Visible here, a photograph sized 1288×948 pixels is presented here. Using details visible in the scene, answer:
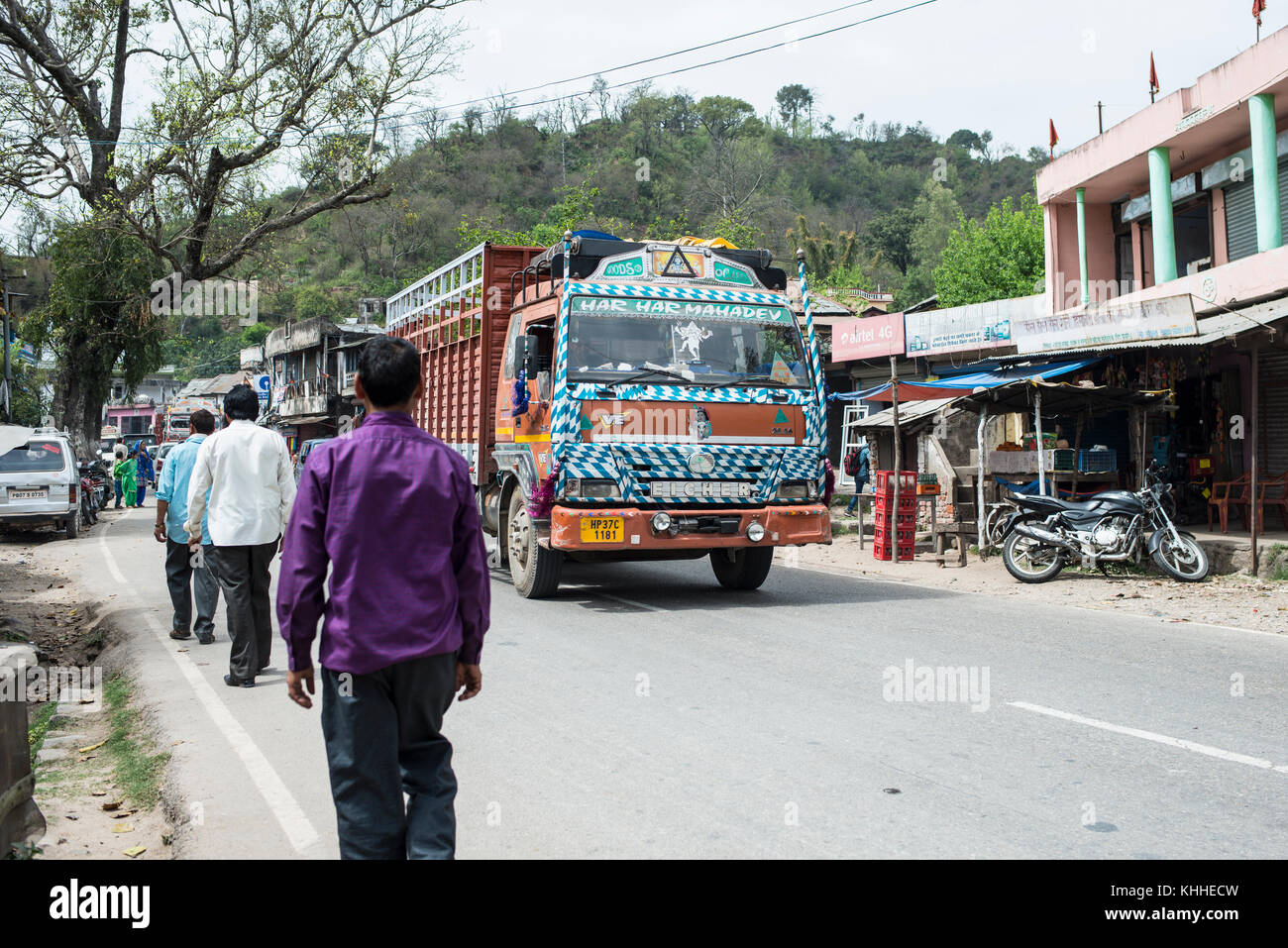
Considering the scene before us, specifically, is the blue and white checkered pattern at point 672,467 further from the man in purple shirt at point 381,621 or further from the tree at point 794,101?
the tree at point 794,101

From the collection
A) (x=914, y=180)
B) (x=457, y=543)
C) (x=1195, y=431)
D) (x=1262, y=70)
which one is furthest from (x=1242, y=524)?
(x=914, y=180)

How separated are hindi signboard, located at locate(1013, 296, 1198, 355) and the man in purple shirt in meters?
12.2

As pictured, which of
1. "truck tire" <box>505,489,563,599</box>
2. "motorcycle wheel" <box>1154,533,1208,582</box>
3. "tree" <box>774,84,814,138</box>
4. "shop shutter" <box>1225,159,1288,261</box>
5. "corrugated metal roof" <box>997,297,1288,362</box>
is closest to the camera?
"truck tire" <box>505,489,563,599</box>

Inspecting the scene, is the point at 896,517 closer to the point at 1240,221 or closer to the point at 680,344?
the point at 680,344

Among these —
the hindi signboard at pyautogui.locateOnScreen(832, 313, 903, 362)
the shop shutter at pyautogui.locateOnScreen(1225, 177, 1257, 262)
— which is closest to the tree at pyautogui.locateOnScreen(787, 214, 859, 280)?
the hindi signboard at pyautogui.locateOnScreen(832, 313, 903, 362)

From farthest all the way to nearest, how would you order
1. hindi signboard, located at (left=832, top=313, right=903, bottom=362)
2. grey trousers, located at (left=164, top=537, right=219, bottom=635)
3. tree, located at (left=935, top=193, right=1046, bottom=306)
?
tree, located at (left=935, top=193, right=1046, bottom=306) < hindi signboard, located at (left=832, top=313, right=903, bottom=362) < grey trousers, located at (left=164, top=537, right=219, bottom=635)

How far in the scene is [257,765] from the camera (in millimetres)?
5289

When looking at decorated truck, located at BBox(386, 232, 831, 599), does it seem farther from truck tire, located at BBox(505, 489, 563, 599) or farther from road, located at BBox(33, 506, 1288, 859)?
road, located at BBox(33, 506, 1288, 859)

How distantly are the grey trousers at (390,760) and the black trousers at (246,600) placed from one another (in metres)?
4.14

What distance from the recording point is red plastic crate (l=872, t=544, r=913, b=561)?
15.9 meters

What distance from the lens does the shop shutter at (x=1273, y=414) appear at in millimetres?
15617

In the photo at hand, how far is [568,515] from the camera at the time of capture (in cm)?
942
